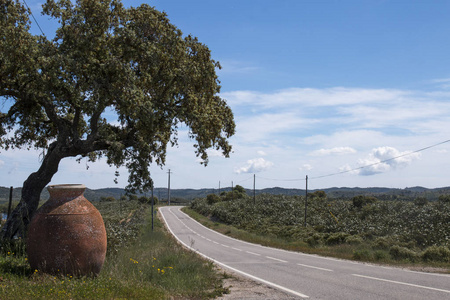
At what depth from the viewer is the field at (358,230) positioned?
17000 millimetres

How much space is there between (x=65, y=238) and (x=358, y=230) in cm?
2779

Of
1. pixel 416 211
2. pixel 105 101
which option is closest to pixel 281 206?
pixel 416 211

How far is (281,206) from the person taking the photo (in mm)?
55688

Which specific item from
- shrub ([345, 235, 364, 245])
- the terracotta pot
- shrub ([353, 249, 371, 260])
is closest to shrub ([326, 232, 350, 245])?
shrub ([345, 235, 364, 245])

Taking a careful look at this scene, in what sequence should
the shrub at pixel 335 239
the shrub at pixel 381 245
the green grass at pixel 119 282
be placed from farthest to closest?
the shrub at pixel 335 239
the shrub at pixel 381 245
the green grass at pixel 119 282

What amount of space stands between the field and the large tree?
33.5ft

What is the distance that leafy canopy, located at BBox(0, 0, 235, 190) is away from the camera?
43.7 ft

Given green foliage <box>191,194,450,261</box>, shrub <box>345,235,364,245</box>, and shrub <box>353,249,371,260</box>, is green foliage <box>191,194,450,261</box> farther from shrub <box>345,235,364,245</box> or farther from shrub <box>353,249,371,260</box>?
shrub <box>353,249,371,260</box>

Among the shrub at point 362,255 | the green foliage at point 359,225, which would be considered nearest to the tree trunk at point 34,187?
the shrub at point 362,255

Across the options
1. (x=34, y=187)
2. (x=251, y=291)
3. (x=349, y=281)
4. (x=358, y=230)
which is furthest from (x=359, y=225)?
(x=34, y=187)

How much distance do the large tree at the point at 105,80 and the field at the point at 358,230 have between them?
1020 centimetres

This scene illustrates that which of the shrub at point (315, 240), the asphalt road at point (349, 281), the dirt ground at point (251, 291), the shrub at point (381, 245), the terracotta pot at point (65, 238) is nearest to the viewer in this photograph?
the terracotta pot at point (65, 238)

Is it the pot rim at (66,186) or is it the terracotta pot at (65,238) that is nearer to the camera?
the terracotta pot at (65,238)

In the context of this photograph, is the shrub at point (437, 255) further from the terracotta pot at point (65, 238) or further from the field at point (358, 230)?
the terracotta pot at point (65, 238)
